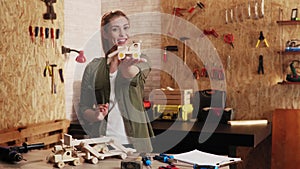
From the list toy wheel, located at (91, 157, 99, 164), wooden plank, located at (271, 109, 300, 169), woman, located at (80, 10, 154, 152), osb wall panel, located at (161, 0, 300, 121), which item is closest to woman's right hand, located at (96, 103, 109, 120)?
woman, located at (80, 10, 154, 152)

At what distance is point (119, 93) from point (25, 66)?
34.4 inches

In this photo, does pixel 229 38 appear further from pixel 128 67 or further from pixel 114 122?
pixel 114 122

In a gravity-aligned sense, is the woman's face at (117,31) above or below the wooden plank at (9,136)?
above

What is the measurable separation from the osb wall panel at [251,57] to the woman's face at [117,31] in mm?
1438

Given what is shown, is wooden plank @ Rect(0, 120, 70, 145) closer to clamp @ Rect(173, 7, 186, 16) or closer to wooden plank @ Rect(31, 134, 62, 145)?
wooden plank @ Rect(31, 134, 62, 145)

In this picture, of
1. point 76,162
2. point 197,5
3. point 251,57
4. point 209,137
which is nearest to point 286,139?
point 251,57

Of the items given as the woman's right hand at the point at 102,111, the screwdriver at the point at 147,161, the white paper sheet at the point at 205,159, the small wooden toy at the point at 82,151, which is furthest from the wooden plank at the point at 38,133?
the white paper sheet at the point at 205,159

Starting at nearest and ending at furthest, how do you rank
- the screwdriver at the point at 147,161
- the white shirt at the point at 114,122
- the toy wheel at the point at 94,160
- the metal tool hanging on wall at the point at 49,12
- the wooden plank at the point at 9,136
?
the screwdriver at the point at 147,161 < the toy wheel at the point at 94,160 < the wooden plank at the point at 9,136 < the white shirt at the point at 114,122 < the metal tool hanging on wall at the point at 49,12

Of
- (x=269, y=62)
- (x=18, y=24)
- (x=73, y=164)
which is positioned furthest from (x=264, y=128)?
(x=18, y=24)

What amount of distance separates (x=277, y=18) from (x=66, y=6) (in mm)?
2332

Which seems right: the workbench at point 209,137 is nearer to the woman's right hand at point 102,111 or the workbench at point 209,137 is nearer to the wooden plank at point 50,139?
the woman's right hand at point 102,111

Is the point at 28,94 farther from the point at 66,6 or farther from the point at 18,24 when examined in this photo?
the point at 66,6

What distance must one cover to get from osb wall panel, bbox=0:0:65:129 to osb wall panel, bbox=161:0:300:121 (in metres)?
1.81

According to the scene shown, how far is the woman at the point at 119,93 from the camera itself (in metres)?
3.54
